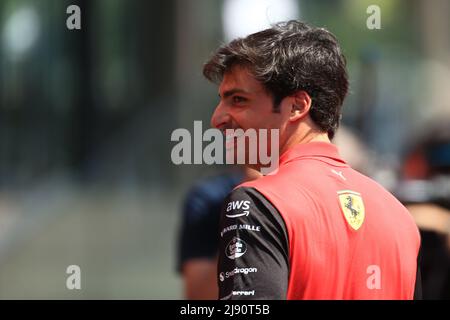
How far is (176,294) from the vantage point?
349 inches

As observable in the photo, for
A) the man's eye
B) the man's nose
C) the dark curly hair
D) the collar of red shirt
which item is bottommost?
the collar of red shirt

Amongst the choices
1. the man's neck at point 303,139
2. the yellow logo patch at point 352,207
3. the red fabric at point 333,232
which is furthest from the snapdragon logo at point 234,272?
the man's neck at point 303,139

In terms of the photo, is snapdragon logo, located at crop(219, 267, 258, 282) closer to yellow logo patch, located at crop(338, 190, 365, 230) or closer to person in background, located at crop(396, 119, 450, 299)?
yellow logo patch, located at crop(338, 190, 365, 230)

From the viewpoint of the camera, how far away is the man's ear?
2559 millimetres

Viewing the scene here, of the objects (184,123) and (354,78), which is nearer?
(354,78)

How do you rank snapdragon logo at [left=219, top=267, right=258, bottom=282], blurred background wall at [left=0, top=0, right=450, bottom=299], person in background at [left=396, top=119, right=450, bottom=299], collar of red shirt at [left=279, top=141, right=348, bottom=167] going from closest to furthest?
1. snapdragon logo at [left=219, top=267, right=258, bottom=282]
2. collar of red shirt at [left=279, top=141, right=348, bottom=167]
3. person in background at [left=396, top=119, right=450, bottom=299]
4. blurred background wall at [left=0, top=0, right=450, bottom=299]

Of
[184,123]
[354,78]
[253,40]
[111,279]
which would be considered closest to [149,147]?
[184,123]

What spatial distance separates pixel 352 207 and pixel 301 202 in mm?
186

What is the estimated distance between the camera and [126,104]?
10.4 meters

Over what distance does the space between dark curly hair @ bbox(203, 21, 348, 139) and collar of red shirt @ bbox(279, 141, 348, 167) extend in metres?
0.07

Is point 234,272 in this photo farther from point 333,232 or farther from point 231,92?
point 231,92

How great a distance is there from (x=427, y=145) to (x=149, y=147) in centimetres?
528

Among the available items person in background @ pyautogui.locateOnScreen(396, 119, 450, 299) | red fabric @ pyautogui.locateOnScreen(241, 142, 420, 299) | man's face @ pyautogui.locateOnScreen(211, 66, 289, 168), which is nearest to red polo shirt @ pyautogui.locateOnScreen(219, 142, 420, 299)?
red fabric @ pyautogui.locateOnScreen(241, 142, 420, 299)

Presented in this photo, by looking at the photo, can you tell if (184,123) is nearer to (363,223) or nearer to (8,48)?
(8,48)
